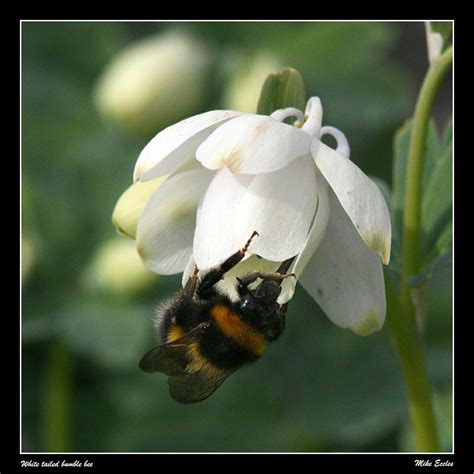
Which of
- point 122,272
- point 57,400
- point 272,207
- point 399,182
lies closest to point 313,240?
point 272,207

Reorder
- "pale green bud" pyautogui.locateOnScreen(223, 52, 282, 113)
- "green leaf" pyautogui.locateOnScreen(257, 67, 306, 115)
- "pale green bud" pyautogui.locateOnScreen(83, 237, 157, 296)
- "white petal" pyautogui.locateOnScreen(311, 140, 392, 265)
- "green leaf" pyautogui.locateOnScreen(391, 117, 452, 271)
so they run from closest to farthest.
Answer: "white petal" pyautogui.locateOnScreen(311, 140, 392, 265), "green leaf" pyautogui.locateOnScreen(257, 67, 306, 115), "green leaf" pyautogui.locateOnScreen(391, 117, 452, 271), "pale green bud" pyautogui.locateOnScreen(83, 237, 157, 296), "pale green bud" pyautogui.locateOnScreen(223, 52, 282, 113)

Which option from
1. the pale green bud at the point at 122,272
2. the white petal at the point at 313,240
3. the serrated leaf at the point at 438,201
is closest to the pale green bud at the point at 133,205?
the white petal at the point at 313,240

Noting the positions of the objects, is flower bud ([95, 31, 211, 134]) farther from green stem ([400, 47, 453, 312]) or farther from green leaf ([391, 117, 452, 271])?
green stem ([400, 47, 453, 312])

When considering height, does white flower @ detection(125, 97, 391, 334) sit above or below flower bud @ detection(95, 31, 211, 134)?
below

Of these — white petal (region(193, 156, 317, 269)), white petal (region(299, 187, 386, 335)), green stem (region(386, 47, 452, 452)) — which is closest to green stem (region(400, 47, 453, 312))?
green stem (region(386, 47, 452, 452))

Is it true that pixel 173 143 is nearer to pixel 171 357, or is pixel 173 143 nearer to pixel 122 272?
pixel 171 357

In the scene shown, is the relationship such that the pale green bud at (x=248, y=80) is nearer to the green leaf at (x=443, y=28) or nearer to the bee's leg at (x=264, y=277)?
the green leaf at (x=443, y=28)
